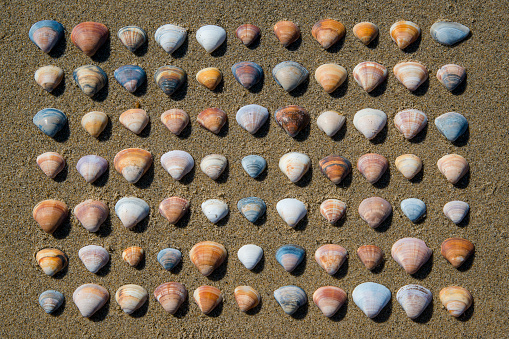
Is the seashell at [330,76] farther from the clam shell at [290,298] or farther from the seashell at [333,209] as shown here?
the clam shell at [290,298]

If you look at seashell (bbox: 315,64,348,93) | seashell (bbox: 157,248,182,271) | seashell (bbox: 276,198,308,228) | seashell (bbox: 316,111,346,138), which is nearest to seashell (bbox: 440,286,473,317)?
seashell (bbox: 276,198,308,228)

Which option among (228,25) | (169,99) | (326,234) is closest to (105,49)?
(169,99)

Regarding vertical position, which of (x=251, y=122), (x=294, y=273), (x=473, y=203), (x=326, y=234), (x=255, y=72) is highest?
(x=255, y=72)

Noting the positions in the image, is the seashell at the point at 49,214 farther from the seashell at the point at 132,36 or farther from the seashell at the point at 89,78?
the seashell at the point at 132,36

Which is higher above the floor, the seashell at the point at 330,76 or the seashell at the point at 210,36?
the seashell at the point at 210,36

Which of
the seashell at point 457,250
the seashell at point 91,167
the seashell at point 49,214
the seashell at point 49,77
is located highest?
the seashell at point 49,77

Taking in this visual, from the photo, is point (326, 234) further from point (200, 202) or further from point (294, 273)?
point (200, 202)

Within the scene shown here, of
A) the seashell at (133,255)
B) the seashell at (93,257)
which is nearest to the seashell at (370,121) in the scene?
the seashell at (133,255)

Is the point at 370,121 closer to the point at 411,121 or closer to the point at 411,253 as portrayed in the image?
the point at 411,121
